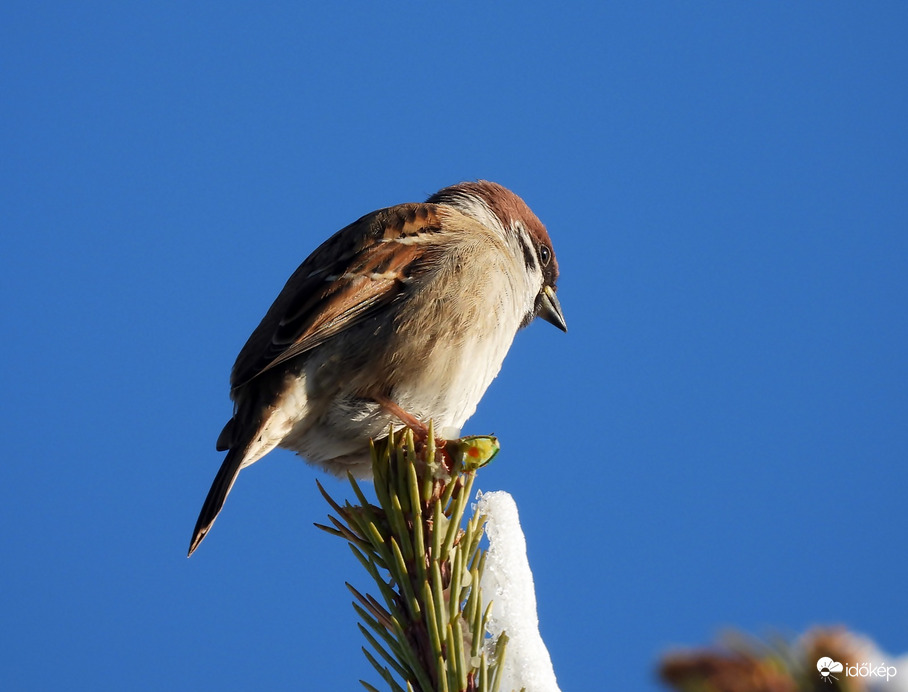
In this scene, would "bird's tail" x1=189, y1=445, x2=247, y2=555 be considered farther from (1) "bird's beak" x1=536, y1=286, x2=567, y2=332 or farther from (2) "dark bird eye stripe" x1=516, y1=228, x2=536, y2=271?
(1) "bird's beak" x1=536, y1=286, x2=567, y2=332

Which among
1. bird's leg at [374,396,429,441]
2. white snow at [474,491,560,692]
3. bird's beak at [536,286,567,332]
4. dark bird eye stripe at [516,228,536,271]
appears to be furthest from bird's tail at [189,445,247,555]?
bird's beak at [536,286,567,332]

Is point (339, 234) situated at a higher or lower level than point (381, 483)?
higher

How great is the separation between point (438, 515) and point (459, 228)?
2.14 meters

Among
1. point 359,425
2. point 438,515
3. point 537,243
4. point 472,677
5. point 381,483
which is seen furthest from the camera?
point 537,243

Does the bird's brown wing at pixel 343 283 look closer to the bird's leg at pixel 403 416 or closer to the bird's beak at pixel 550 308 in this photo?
the bird's leg at pixel 403 416

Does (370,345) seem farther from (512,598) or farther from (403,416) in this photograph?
(512,598)

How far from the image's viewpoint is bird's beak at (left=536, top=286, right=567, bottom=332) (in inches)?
199

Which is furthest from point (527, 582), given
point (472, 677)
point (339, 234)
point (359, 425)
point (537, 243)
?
point (537, 243)

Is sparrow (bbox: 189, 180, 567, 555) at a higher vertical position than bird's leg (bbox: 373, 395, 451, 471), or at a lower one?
higher

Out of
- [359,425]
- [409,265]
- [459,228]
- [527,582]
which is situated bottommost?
[527,582]

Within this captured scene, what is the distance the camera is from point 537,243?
489cm

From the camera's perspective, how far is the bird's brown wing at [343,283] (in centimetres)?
354

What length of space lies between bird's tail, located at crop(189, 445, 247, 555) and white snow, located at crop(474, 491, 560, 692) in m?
1.13

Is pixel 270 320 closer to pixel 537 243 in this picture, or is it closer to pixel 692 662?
pixel 537 243
